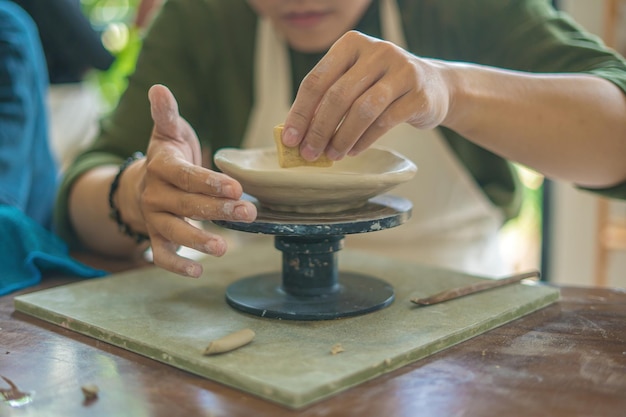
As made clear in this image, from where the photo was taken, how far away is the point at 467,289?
3.19ft

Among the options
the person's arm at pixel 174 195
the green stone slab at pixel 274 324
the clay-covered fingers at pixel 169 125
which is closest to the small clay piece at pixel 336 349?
the green stone slab at pixel 274 324

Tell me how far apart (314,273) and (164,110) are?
0.30 m

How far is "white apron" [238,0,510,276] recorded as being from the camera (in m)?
1.52

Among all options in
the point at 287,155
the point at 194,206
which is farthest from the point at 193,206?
the point at 287,155

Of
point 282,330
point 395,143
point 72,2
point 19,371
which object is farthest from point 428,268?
point 72,2

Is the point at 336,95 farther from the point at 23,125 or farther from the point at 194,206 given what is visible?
the point at 23,125

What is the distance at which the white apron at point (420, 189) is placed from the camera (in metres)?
1.52

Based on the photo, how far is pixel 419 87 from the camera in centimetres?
89

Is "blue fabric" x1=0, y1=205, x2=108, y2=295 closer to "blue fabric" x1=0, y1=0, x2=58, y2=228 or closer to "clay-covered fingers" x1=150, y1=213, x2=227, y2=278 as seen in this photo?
"blue fabric" x1=0, y1=0, x2=58, y2=228

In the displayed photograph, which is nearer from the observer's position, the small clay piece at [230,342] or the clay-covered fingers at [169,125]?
the small clay piece at [230,342]

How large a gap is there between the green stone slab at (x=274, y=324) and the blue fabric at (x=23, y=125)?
1.26 feet

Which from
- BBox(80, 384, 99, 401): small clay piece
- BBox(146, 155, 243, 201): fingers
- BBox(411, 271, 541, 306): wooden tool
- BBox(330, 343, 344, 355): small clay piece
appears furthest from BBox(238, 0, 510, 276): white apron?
BBox(80, 384, 99, 401): small clay piece

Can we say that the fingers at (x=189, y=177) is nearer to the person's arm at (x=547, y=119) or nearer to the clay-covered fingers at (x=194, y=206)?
the clay-covered fingers at (x=194, y=206)

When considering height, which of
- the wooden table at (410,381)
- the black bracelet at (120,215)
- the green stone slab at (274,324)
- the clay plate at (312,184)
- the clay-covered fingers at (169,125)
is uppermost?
the clay-covered fingers at (169,125)
